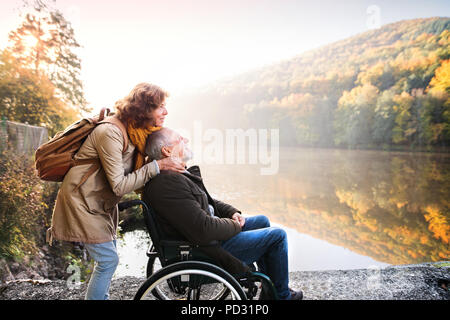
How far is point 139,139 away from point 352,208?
23646 mm

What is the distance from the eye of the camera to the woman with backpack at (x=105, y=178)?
4.46 ft

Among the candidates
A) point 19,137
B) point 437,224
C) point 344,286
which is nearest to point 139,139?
point 344,286

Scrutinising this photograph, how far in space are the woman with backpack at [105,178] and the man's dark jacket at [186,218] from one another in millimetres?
69

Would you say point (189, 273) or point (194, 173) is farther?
point (194, 173)

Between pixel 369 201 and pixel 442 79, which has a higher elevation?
pixel 442 79

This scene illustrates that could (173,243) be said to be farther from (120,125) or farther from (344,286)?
(344,286)

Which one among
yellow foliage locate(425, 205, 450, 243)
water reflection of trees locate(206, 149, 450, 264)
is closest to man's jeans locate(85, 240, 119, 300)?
water reflection of trees locate(206, 149, 450, 264)

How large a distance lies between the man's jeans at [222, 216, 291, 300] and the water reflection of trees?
14.5 metres

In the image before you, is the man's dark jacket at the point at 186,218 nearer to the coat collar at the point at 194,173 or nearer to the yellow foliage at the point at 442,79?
the coat collar at the point at 194,173

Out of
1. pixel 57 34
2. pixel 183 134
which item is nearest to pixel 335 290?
pixel 183 134

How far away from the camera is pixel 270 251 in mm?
1504

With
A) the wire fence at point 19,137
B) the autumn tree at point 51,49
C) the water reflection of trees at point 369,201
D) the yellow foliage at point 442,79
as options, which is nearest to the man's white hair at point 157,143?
the wire fence at point 19,137

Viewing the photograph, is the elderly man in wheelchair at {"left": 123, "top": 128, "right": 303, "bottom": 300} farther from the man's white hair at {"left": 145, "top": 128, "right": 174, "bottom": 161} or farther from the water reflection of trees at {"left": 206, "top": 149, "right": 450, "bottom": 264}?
the water reflection of trees at {"left": 206, "top": 149, "right": 450, "bottom": 264}

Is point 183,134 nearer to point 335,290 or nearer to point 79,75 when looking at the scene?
point 335,290
